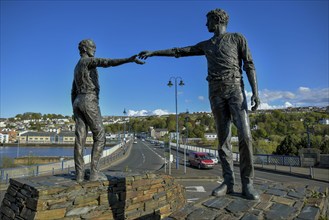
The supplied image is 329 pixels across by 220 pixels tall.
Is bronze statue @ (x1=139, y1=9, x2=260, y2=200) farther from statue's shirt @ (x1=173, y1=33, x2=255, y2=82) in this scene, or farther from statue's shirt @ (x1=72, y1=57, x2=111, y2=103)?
statue's shirt @ (x1=72, y1=57, x2=111, y2=103)

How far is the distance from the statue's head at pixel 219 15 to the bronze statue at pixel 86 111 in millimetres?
2561

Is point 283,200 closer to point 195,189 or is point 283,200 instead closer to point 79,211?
point 79,211

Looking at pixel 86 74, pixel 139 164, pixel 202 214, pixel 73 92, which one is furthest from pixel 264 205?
pixel 139 164

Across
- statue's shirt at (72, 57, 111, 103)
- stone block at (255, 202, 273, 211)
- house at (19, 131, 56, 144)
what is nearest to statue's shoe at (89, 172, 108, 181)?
statue's shirt at (72, 57, 111, 103)

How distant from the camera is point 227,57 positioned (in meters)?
4.30

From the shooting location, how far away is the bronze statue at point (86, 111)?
6.10m

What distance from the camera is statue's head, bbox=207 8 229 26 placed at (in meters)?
4.45

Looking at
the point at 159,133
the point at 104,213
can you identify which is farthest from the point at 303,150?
the point at 159,133

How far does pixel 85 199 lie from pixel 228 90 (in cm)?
365

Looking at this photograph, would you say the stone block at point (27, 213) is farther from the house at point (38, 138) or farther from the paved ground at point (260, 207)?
the house at point (38, 138)

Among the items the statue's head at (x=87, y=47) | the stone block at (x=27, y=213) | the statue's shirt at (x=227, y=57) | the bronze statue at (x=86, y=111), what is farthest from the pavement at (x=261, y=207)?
the statue's head at (x=87, y=47)

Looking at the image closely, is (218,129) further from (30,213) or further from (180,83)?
(180,83)

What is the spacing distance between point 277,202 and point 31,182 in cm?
472

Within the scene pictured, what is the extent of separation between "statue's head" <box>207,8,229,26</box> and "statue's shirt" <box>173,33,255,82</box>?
23 cm
